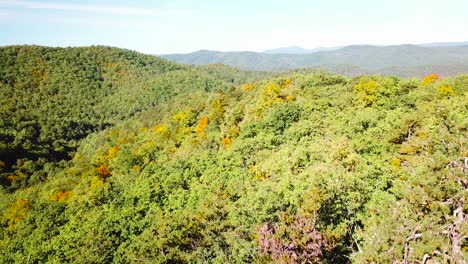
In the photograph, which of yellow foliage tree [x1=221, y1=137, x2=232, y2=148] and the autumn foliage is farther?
the autumn foliage

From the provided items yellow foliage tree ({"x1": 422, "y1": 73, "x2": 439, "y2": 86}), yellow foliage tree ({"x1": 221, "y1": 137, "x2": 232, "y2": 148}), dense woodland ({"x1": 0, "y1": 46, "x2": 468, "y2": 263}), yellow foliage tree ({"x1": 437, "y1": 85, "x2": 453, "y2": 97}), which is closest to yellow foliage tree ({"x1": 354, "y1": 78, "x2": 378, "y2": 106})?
dense woodland ({"x1": 0, "y1": 46, "x2": 468, "y2": 263})

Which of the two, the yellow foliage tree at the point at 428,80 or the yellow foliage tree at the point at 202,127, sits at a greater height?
the yellow foliage tree at the point at 428,80

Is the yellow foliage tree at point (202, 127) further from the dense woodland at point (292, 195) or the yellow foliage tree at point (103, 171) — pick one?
the yellow foliage tree at point (103, 171)

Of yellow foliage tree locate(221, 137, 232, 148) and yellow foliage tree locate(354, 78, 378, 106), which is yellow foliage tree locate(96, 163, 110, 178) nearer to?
yellow foliage tree locate(221, 137, 232, 148)

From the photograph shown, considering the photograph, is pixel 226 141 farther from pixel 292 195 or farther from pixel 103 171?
pixel 292 195

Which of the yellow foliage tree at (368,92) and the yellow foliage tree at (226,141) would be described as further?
the yellow foliage tree at (226,141)

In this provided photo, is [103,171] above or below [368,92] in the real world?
below

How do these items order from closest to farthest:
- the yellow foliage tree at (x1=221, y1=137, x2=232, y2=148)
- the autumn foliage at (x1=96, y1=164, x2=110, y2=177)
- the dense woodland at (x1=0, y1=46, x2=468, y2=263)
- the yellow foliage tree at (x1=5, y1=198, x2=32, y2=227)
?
the dense woodland at (x1=0, y1=46, x2=468, y2=263) → the yellow foliage tree at (x1=221, y1=137, x2=232, y2=148) → the yellow foliage tree at (x1=5, y1=198, x2=32, y2=227) → the autumn foliage at (x1=96, y1=164, x2=110, y2=177)

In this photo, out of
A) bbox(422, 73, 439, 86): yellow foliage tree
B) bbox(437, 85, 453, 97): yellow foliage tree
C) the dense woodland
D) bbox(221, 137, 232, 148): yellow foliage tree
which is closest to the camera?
the dense woodland

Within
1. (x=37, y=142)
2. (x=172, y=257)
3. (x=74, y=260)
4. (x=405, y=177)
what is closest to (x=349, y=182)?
(x=405, y=177)

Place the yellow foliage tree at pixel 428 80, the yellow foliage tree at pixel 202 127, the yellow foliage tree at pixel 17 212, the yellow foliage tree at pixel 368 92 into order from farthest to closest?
the yellow foliage tree at pixel 202 127, the yellow foliage tree at pixel 428 80, the yellow foliage tree at pixel 17 212, the yellow foliage tree at pixel 368 92

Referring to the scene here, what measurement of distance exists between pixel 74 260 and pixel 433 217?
34035mm

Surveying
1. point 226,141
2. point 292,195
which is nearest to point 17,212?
point 226,141

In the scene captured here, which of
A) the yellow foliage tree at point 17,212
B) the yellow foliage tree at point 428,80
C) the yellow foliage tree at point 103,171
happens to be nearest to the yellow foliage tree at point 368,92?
the yellow foliage tree at point 428,80
